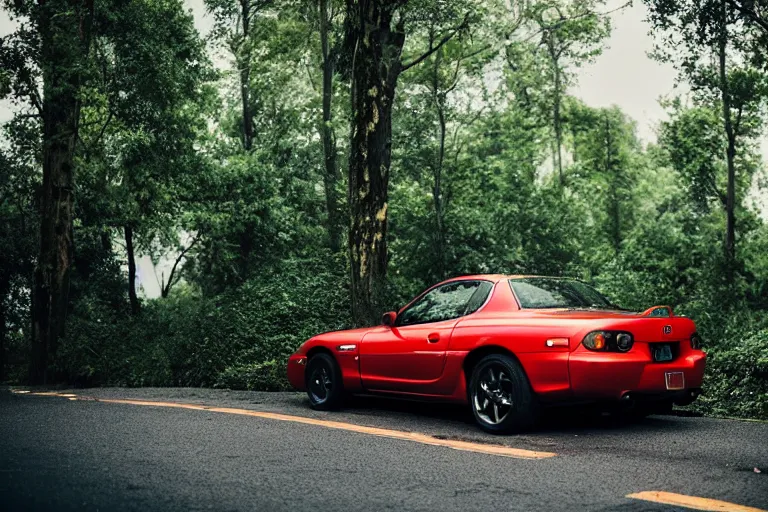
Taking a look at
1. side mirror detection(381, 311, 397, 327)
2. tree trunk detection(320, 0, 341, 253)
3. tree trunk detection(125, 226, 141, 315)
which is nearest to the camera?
side mirror detection(381, 311, 397, 327)

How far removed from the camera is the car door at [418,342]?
26.2ft

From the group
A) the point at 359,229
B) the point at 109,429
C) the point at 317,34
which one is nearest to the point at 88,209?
the point at 317,34

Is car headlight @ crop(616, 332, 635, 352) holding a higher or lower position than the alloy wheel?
higher

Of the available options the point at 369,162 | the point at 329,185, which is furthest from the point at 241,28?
the point at 369,162

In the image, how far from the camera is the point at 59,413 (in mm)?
9156

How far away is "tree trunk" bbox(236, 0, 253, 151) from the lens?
1304 inches

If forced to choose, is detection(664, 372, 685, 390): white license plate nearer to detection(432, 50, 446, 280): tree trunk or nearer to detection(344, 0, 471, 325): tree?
detection(344, 0, 471, 325): tree

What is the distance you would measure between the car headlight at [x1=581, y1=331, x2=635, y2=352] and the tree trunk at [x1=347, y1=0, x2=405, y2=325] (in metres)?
7.09

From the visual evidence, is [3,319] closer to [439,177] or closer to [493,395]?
[439,177]

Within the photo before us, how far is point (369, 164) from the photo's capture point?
45.5ft

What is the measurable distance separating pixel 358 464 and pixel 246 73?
30657 millimetres

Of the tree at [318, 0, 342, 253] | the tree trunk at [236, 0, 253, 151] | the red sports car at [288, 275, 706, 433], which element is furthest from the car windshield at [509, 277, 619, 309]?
the tree trunk at [236, 0, 253, 151]

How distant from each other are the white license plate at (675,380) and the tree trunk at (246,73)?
93.2 ft

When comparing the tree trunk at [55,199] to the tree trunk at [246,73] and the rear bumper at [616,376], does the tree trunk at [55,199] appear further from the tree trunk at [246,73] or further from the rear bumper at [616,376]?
the rear bumper at [616,376]
